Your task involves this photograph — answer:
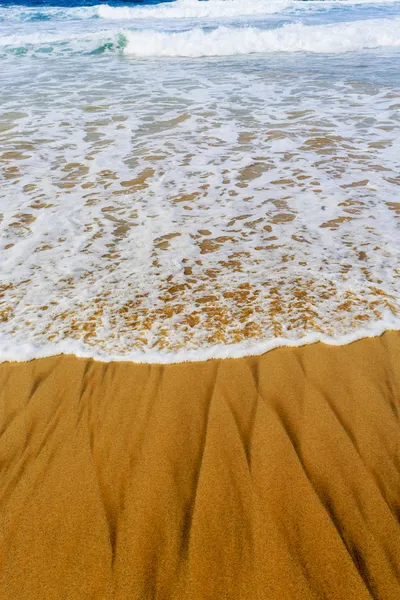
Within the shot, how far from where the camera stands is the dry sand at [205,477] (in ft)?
4.66

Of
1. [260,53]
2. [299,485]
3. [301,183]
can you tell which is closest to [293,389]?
[299,485]

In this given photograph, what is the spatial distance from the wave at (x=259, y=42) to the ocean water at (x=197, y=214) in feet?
16.0

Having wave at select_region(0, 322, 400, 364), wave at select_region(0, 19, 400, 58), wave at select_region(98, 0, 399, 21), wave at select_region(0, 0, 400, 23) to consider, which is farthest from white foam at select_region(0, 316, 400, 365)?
wave at select_region(98, 0, 399, 21)

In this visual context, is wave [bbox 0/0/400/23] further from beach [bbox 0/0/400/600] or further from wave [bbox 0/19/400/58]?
beach [bbox 0/0/400/600]

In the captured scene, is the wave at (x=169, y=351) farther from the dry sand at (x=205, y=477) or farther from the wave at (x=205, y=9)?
the wave at (x=205, y=9)

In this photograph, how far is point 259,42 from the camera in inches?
562

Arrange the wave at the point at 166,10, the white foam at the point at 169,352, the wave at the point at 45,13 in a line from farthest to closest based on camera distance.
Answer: the wave at the point at 166,10 < the wave at the point at 45,13 < the white foam at the point at 169,352

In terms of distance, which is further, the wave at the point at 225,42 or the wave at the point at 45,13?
the wave at the point at 45,13

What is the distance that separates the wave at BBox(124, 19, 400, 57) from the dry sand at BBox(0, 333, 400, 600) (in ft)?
45.9

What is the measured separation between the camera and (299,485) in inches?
66.0

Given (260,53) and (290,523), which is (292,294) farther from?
→ (260,53)

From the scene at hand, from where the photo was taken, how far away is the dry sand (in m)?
1.42

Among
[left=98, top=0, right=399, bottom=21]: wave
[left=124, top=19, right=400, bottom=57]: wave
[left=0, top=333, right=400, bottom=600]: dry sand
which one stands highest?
[left=98, top=0, right=399, bottom=21]: wave

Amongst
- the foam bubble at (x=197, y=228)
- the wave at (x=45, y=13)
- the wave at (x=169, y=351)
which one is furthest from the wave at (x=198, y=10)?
the wave at (x=169, y=351)
